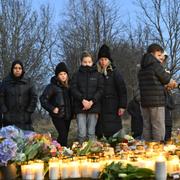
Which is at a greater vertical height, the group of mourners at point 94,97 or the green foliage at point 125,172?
the group of mourners at point 94,97

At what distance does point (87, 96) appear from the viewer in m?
6.11

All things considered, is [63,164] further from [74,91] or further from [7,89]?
[7,89]

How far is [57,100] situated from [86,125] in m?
0.66

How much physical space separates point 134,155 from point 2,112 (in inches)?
134

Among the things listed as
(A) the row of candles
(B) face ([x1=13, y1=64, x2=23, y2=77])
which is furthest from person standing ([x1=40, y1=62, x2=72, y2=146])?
(A) the row of candles

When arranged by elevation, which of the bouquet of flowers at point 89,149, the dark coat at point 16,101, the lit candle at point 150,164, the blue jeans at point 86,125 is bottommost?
the lit candle at point 150,164

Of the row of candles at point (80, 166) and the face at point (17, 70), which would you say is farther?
the face at point (17, 70)

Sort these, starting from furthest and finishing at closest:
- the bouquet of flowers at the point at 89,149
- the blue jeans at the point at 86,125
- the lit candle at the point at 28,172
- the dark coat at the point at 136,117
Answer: the dark coat at the point at 136,117 < the blue jeans at the point at 86,125 < the bouquet of flowers at the point at 89,149 < the lit candle at the point at 28,172

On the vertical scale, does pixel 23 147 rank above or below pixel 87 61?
below

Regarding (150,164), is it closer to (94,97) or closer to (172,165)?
(172,165)

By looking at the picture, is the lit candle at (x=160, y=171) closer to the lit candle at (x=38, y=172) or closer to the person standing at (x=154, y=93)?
the lit candle at (x=38, y=172)

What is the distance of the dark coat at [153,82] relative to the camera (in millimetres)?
5613

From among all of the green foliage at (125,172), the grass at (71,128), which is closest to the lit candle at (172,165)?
the green foliage at (125,172)

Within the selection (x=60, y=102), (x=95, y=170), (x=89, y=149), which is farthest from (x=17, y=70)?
(x=95, y=170)
